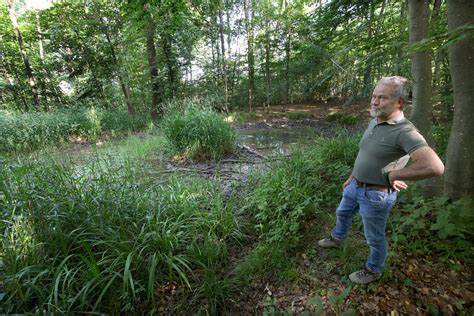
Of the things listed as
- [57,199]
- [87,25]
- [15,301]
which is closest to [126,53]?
[87,25]

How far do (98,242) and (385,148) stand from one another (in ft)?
7.77

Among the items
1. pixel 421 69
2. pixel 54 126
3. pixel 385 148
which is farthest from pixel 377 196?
pixel 54 126

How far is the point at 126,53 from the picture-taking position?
12602 millimetres

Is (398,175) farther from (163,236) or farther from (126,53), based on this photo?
(126,53)

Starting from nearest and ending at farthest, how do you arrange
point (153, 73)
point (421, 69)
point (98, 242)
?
point (98, 242)
point (421, 69)
point (153, 73)

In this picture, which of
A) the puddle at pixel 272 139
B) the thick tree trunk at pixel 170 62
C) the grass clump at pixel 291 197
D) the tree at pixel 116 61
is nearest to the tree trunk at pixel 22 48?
the tree at pixel 116 61

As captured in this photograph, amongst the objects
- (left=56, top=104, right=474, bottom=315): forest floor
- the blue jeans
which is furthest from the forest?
the blue jeans

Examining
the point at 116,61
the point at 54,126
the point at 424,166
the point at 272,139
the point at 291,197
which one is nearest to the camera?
the point at 424,166

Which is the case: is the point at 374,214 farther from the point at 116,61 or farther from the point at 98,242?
the point at 116,61

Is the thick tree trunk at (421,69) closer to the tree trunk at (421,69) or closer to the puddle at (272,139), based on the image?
the tree trunk at (421,69)

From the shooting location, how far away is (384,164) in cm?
167

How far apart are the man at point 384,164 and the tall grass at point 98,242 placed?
1298mm

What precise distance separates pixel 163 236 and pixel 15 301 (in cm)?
110

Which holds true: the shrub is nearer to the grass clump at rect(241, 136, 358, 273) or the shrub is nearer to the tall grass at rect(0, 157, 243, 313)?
the grass clump at rect(241, 136, 358, 273)
